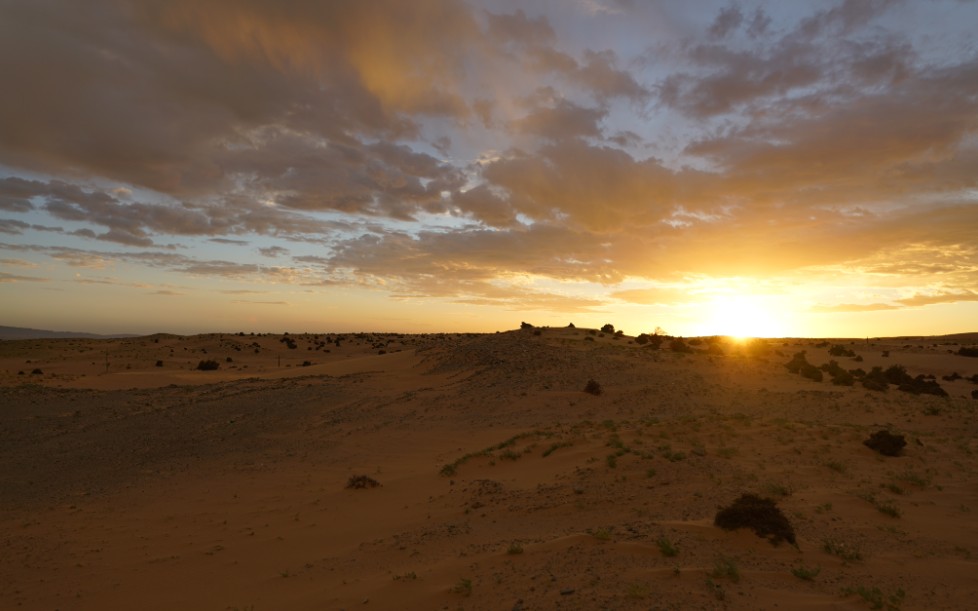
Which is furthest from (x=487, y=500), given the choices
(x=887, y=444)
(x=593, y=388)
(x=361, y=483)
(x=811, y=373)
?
(x=811, y=373)

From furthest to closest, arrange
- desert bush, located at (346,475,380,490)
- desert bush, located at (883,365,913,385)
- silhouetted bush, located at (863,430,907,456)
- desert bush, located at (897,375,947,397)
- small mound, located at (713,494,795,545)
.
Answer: desert bush, located at (883,365,913,385)
desert bush, located at (897,375,947,397)
desert bush, located at (346,475,380,490)
silhouetted bush, located at (863,430,907,456)
small mound, located at (713,494,795,545)

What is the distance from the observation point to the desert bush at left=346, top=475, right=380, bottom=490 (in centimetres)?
1277

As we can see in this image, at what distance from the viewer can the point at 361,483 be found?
1281 centimetres

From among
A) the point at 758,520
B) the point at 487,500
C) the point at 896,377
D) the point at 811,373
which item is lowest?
the point at 487,500

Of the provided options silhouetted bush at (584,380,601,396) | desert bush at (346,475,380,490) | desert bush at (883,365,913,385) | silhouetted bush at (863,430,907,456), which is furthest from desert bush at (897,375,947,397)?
desert bush at (346,475,380,490)

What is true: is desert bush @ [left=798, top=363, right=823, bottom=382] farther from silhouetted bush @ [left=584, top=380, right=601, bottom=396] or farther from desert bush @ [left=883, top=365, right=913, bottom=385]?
silhouetted bush @ [left=584, top=380, right=601, bottom=396]

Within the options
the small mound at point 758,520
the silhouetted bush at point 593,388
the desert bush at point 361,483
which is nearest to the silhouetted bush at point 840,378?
the silhouetted bush at point 593,388

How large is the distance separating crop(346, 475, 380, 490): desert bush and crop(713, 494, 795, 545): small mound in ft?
25.1

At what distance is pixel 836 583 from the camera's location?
659cm

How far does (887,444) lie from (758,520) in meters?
7.08

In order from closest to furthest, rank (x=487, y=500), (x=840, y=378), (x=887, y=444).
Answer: (x=487, y=500) < (x=887, y=444) < (x=840, y=378)

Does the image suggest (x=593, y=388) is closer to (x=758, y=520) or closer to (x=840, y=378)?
(x=840, y=378)

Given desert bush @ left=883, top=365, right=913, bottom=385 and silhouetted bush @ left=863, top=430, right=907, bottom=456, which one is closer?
silhouetted bush @ left=863, top=430, right=907, bottom=456

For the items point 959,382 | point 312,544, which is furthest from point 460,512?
point 959,382
